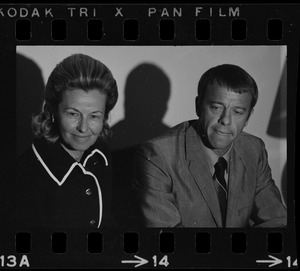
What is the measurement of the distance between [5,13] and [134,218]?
1.04m

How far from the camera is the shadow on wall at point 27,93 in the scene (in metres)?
20.8

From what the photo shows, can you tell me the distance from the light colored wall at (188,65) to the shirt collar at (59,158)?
6.1 inches

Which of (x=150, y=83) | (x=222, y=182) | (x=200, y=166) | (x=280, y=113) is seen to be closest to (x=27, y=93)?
(x=150, y=83)

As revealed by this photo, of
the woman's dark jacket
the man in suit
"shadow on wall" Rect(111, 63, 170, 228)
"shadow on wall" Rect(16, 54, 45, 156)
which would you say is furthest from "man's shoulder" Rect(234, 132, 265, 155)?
"shadow on wall" Rect(16, 54, 45, 156)

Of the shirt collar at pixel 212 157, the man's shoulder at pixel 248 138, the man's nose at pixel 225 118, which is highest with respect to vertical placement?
the man's nose at pixel 225 118

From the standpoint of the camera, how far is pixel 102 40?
2080cm

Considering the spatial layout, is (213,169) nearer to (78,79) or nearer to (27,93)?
(78,79)

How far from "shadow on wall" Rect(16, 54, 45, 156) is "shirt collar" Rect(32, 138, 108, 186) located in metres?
0.08

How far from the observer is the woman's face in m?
20.8

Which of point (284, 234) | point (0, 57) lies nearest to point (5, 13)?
point (0, 57)

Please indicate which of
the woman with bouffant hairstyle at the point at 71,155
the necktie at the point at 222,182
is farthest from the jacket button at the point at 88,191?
the necktie at the point at 222,182

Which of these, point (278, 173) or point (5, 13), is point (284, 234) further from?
point (5, 13)

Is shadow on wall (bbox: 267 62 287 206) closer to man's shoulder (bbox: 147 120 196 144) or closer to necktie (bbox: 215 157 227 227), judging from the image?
necktie (bbox: 215 157 227 227)

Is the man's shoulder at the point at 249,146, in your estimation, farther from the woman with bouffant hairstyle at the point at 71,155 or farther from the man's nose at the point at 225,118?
the woman with bouffant hairstyle at the point at 71,155
